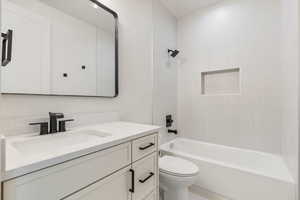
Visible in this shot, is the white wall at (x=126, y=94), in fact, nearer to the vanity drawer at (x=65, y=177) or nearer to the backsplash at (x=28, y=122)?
the backsplash at (x=28, y=122)

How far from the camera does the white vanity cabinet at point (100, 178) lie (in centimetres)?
49

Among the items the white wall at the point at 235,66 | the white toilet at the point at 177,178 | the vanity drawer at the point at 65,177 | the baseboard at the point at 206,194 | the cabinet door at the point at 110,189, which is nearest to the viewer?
the vanity drawer at the point at 65,177

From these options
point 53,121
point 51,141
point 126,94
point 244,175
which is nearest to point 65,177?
point 51,141

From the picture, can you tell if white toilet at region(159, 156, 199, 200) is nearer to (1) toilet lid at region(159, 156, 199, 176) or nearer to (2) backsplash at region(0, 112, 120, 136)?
(1) toilet lid at region(159, 156, 199, 176)

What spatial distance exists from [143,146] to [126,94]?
793 mm

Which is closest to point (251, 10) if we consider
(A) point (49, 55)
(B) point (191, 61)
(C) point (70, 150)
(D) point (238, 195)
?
(B) point (191, 61)

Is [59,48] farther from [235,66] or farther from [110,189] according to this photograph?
[235,66]

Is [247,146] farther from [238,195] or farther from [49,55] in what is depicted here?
[49,55]

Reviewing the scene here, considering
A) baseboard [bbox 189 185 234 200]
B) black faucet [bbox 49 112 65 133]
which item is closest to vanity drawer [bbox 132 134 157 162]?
black faucet [bbox 49 112 65 133]

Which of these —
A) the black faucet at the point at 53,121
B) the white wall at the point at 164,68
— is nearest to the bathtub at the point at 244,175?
the white wall at the point at 164,68

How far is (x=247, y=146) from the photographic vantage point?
1.98 metres

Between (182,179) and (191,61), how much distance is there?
180 cm

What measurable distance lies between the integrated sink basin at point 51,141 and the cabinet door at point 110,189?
204 mm

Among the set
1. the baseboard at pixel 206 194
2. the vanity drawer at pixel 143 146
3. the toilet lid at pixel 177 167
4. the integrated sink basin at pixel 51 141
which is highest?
the integrated sink basin at pixel 51 141
